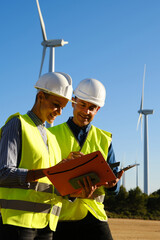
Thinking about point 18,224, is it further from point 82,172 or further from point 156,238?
point 156,238

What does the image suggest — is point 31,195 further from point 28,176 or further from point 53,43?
point 53,43

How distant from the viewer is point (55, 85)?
3.77m

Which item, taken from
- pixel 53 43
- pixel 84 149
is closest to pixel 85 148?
pixel 84 149

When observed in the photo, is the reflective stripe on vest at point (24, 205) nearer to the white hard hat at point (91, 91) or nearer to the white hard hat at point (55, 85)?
the white hard hat at point (55, 85)

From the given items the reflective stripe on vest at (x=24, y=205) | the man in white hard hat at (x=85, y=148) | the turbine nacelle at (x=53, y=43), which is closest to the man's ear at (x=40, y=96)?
the man in white hard hat at (x=85, y=148)

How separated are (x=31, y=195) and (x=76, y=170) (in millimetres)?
441

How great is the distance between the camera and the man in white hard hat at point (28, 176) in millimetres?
3236

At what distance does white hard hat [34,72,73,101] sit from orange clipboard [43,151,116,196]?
72 centimetres

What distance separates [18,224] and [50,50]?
23.2 metres

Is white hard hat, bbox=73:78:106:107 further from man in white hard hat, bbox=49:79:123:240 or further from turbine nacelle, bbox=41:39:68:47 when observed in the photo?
turbine nacelle, bbox=41:39:68:47

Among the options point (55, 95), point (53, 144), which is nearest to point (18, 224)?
point (53, 144)

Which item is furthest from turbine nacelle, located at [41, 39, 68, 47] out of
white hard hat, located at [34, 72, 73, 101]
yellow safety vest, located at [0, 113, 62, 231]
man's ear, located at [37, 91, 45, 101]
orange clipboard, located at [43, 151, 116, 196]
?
orange clipboard, located at [43, 151, 116, 196]

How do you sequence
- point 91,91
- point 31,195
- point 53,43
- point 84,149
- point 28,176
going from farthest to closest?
1. point 53,43
2. point 91,91
3. point 84,149
4. point 31,195
5. point 28,176

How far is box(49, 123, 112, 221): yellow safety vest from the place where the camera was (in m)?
4.66
